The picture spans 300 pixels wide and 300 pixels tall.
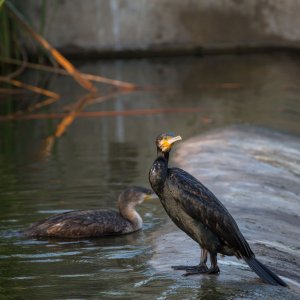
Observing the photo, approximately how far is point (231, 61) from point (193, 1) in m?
1.87

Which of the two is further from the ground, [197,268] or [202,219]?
[202,219]

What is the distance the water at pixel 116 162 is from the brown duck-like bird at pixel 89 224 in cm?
9

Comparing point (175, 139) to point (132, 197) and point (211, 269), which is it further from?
point (132, 197)

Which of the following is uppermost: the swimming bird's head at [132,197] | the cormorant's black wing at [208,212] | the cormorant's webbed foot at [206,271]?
the cormorant's black wing at [208,212]

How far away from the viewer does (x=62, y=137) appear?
42.7 ft

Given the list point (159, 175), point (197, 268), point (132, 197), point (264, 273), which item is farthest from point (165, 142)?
point (132, 197)

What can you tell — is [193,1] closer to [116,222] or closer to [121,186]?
[121,186]

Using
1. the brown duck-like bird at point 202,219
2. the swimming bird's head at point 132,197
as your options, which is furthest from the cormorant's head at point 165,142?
the swimming bird's head at point 132,197

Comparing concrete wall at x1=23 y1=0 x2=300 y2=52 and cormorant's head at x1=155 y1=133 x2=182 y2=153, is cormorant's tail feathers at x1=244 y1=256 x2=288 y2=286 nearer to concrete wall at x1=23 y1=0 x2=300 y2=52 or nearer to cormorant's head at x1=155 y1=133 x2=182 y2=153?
cormorant's head at x1=155 y1=133 x2=182 y2=153

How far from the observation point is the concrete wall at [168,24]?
2291 centimetres

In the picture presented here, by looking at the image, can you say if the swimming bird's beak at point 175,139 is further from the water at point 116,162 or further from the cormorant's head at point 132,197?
the cormorant's head at point 132,197

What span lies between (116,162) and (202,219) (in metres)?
5.13

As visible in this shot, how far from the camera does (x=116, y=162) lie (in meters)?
11.1

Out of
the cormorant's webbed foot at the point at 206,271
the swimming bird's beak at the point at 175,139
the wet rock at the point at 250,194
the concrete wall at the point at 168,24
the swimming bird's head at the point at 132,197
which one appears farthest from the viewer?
the concrete wall at the point at 168,24
